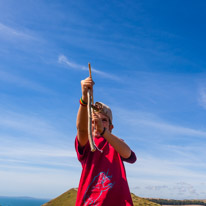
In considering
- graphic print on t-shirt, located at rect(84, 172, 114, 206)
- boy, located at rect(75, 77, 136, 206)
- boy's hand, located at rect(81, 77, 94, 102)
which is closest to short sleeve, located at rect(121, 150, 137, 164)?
boy, located at rect(75, 77, 136, 206)

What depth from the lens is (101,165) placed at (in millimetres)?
5258

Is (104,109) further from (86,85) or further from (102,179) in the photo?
(102,179)

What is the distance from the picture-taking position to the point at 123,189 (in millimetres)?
5086

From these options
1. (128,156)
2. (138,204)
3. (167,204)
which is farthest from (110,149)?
(167,204)

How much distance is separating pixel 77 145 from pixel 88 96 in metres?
1.39

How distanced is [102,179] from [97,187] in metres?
0.19

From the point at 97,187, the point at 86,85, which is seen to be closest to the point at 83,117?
the point at 86,85

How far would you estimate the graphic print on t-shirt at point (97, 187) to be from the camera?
496cm

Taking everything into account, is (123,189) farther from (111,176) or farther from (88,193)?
(88,193)

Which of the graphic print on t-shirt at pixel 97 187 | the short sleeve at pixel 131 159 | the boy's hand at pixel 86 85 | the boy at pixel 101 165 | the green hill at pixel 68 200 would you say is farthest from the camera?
the green hill at pixel 68 200

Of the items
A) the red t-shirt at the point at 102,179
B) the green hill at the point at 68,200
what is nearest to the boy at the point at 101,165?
the red t-shirt at the point at 102,179

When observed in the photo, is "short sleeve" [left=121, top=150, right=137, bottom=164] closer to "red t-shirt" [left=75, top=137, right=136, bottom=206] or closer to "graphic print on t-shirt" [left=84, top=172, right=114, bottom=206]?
"red t-shirt" [left=75, top=137, right=136, bottom=206]

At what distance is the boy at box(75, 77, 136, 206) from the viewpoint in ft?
15.9

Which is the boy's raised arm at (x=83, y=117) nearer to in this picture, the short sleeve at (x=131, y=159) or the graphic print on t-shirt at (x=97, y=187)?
the graphic print on t-shirt at (x=97, y=187)
